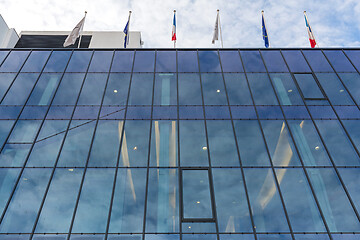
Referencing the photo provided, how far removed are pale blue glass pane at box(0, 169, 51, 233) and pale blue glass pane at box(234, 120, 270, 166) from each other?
10928mm

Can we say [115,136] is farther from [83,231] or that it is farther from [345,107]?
[345,107]

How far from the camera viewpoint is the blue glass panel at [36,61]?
20.2m

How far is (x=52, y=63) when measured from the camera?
20625 mm

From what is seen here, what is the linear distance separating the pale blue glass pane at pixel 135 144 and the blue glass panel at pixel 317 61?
13354mm

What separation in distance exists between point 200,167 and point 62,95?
1084cm

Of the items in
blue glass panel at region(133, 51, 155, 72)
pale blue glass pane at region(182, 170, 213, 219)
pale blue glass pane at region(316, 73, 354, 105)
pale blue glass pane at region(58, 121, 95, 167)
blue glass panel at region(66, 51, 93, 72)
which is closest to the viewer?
pale blue glass pane at region(182, 170, 213, 219)

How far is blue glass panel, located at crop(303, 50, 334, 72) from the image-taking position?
20.0 meters

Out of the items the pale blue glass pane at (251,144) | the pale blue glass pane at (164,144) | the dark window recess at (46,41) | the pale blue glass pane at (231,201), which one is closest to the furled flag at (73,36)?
the pale blue glass pane at (164,144)

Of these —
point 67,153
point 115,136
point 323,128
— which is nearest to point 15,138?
point 67,153

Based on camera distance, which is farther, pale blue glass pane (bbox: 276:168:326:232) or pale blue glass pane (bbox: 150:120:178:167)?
pale blue glass pane (bbox: 150:120:178:167)

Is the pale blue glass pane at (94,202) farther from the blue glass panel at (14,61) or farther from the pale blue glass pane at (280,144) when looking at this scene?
the blue glass panel at (14,61)

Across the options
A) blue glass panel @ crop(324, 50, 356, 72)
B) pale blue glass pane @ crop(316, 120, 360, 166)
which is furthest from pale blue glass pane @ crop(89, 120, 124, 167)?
blue glass panel @ crop(324, 50, 356, 72)

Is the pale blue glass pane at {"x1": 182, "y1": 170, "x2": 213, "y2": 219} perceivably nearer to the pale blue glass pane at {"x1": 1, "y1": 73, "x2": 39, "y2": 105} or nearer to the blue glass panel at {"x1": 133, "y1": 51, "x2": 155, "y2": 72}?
the blue glass panel at {"x1": 133, "y1": 51, "x2": 155, "y2": 72}

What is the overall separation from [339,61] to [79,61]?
789 inches
